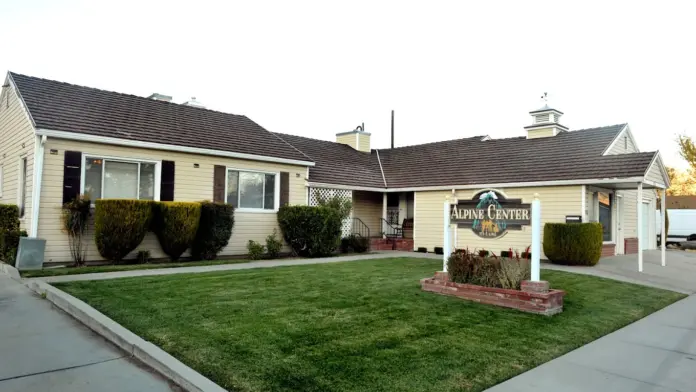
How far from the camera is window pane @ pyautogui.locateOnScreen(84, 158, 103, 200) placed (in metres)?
11.6

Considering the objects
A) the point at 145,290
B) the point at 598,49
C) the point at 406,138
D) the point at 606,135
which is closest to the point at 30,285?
the point at 145,290

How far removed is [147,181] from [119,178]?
0.72 metres

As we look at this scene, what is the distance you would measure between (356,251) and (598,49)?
10.7 metres

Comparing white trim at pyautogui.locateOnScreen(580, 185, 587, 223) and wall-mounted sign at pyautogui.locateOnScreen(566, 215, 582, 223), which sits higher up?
white trim at pyautogui.locateOnScreen(580, 185, 587, 223)

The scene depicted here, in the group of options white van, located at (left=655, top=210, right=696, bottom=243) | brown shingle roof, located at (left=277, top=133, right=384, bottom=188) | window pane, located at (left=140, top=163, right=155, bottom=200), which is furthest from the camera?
white van, located at (left=655, top=210, right=696, bottom=243)

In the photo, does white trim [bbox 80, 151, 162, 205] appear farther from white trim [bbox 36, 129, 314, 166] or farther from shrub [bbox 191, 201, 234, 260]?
shrub [bbox 191, 201, 234, 260]

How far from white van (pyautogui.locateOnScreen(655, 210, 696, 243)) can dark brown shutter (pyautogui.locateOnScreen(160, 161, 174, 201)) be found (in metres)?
25.8

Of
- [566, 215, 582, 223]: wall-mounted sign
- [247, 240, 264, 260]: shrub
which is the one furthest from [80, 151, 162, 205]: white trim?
[566, 215, 582, 223]: wall-mounted sign

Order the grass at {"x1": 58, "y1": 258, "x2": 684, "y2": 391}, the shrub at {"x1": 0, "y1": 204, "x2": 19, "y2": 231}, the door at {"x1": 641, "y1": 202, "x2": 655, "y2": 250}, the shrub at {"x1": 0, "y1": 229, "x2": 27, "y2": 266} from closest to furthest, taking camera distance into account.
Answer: the grass at {"x1": 58, "y1": 258, "x2": 684, "y2": 391} → the shrub at {"x1": 0, "y1": 229, "x2": 27, "y2": 266} → the shrub at {"x1": 0, "y1": 204, "x2": 19, "y2": 231} → the door at {"x1": 641, "y1": 202, "x2": 655, "y2": 250}

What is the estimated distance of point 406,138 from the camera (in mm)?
44969

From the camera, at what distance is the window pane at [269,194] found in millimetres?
15227

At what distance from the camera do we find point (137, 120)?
13297 millimetres

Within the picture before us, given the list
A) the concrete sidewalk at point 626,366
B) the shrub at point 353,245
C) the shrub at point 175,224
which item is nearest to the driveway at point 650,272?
the concrete sidewalk at point 626,366

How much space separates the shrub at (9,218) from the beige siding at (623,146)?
18385mm
